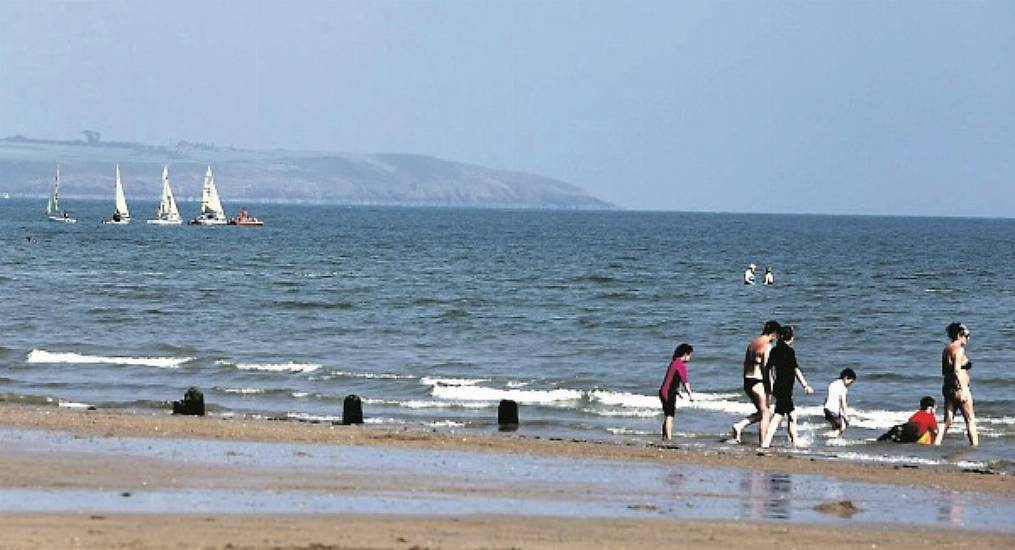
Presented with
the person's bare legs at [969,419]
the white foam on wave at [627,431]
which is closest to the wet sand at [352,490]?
the white foam on wave at [627,431]

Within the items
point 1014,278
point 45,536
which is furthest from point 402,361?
point 1014,278

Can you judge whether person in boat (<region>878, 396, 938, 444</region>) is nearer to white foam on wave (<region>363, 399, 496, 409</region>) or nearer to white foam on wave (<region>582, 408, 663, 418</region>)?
white foam on wave (<region>582, 408, 663, 418</region>)

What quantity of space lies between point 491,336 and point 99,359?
11.5 metres

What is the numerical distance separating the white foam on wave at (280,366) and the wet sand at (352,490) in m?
10.1

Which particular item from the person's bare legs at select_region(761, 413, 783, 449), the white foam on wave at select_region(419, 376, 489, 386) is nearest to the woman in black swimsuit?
the person's bare legs at select_region(761, 413, 783, 449)

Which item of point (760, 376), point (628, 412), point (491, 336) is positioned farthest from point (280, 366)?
point (760, 376)

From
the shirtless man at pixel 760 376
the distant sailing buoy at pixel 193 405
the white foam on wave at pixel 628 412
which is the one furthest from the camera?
the white foam on wave at pixel 628 412

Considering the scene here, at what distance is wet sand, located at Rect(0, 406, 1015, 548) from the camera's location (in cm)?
1334

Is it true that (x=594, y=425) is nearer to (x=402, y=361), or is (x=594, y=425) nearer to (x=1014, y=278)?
(x=402, y=361)

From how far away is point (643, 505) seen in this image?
1566cm

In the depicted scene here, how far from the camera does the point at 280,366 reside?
1320 inches

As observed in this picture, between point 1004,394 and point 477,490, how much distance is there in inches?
680

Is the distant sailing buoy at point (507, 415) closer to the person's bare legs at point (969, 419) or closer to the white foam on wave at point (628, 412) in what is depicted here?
the white foam on wave at point (628, 412)

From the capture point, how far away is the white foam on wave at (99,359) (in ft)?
112
